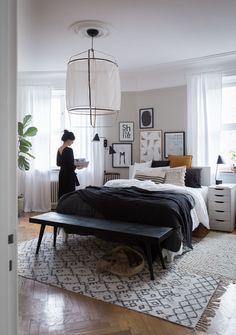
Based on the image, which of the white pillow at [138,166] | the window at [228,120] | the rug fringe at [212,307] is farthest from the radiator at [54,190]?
the rug fringe at [212,307]

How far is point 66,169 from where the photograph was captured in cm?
485

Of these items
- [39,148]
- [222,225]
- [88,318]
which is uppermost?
[39,148]

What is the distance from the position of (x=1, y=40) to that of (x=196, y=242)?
12.0ft

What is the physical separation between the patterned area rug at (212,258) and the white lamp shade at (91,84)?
6.36ft

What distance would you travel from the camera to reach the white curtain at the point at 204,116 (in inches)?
197

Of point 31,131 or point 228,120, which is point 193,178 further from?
point 31,131

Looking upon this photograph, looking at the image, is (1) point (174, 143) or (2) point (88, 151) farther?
(2) point (88, 151)

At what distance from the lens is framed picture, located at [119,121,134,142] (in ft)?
19.3

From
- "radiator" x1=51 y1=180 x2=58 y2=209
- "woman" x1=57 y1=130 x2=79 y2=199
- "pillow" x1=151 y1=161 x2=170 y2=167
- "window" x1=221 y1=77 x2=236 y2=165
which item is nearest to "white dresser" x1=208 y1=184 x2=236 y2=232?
"window" x1=221 y1=77 x2=236 y2=165

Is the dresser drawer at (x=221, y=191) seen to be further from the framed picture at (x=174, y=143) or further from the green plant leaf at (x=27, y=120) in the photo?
the green plant leaf at (x=27, y=120)

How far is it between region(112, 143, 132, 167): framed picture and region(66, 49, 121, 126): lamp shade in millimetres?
2654

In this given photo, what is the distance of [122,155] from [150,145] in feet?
2.05

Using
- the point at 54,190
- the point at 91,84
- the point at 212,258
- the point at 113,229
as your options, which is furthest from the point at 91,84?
the point at 54,190

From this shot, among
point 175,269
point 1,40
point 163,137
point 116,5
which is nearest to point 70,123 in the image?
point 163,137
